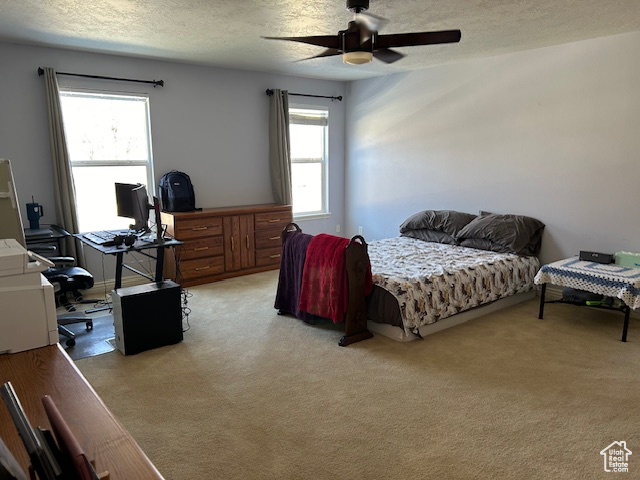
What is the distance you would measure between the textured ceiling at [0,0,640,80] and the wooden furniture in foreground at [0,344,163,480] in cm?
257

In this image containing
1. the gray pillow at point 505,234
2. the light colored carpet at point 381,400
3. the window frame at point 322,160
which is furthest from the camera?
the window frame at point 322,160

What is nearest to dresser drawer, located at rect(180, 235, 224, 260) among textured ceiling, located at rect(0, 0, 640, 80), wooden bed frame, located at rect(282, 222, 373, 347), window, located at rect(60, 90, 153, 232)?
window, located at rect(60, 90, 153, 232)

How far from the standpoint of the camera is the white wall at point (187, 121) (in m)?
4.34

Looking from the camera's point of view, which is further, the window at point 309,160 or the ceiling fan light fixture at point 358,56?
the window at point 309,160

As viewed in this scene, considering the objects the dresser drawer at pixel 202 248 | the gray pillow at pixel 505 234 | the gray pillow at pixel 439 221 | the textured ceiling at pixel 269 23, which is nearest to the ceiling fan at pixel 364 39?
the textured ceiling at pixel 269 23

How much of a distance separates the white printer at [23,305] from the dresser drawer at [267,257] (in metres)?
3.98

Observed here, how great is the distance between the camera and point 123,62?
480 centimetres

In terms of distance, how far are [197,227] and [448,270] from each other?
2.80 meters

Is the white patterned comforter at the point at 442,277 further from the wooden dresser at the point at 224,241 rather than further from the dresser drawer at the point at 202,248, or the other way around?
the dresser drawer at the point at 202,248

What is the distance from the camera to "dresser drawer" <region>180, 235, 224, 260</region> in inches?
197

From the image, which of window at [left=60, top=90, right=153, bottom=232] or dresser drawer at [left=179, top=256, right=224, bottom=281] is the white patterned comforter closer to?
dresser drawer at [left=179, top=256, right=224, bottom=281]

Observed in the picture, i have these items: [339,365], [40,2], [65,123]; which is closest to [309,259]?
[339,365]

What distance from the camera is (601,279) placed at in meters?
3.58

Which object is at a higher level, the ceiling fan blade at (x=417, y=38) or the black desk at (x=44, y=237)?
the ceiling fan blade at (x=417, y=38)
